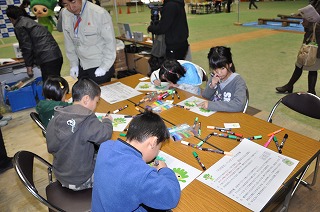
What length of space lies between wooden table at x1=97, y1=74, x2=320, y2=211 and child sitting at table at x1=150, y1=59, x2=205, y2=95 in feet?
0.65

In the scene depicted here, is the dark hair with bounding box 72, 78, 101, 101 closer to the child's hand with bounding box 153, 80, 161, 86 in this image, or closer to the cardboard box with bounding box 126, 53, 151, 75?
the child's hand with bounding box 153, 80, 161, 86

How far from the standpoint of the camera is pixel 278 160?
1.27m

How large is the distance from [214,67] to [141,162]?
1243mm

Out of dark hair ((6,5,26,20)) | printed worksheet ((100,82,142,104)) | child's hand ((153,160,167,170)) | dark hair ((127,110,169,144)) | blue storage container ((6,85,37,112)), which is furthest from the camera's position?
blue storage container ((6,85,37,112))

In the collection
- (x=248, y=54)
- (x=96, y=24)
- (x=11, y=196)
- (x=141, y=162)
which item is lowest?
(x=11, y=196)

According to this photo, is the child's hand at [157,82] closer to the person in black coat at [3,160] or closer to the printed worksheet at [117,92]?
the printed worksheet at [117,92]

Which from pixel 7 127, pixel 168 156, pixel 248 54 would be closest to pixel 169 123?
pixel 168 156

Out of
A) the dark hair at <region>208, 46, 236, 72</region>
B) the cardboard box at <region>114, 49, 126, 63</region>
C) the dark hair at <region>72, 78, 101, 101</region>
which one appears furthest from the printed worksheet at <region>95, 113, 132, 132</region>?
the cardboard box at <region>114, 49, 126, 63</region>

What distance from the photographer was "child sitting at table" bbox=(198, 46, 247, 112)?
1791mm

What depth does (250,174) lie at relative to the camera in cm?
118

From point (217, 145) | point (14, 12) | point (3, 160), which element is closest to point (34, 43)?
point (14, 12)

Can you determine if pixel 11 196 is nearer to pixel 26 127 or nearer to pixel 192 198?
pixel 26 127

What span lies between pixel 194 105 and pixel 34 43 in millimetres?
2348

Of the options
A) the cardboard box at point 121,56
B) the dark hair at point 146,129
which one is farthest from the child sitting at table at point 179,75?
the cardboard box at point 121,56
